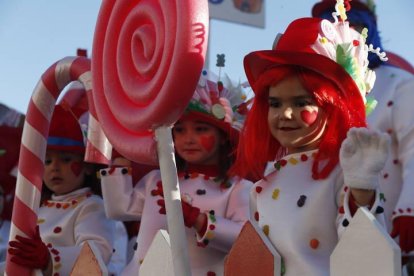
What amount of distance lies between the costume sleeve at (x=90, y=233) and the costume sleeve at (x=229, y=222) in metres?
0.62

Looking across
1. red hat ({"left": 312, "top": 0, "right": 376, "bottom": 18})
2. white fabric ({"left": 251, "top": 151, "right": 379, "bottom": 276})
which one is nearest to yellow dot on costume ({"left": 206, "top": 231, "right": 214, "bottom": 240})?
white fabric ({"left": 251, "top": 151, "right": 379, "bottom": 276})

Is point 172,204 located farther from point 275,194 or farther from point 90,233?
point 90,233

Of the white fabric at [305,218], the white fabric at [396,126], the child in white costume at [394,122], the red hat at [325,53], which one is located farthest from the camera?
the white fabric at [396,126]

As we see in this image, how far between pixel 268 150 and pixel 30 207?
3.06ft

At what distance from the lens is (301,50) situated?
2.60 m

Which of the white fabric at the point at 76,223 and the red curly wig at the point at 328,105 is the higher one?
the red curly wig at the point at 328,105

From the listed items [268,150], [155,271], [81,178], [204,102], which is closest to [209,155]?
[204,102]

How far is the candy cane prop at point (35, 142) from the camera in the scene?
3117 mm

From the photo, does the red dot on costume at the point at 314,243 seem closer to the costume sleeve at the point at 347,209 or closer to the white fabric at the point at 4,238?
the costume sleeve at the point at 347,209

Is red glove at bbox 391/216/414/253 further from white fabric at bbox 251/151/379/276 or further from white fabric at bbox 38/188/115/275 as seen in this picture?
white fabric at bbox 38/188/115/275

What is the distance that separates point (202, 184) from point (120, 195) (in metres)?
0.36

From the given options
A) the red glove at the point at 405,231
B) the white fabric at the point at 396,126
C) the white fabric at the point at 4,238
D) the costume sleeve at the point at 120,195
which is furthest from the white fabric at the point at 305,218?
the white fabric at the point at 4,238

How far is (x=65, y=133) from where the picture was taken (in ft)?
12.8

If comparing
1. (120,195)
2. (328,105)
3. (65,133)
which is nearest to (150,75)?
(328,105)
